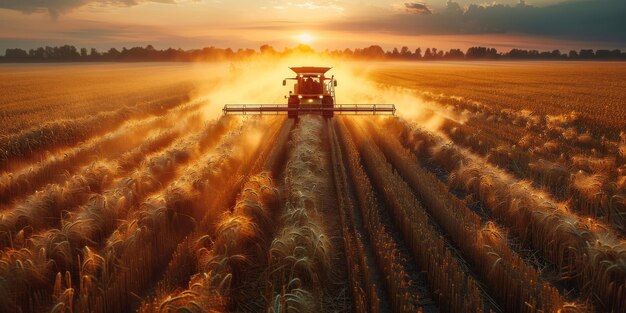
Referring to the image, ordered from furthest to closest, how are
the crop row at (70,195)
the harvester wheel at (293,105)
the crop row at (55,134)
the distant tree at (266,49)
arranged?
1. the distant tree at (266,49)
2. the harvester wheel at (293,105)
3. the crop row at (55,134)
4. the crop row at (70,195)

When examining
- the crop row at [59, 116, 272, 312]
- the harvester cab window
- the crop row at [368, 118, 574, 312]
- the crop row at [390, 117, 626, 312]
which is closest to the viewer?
the crop row at [368, 118, 574, 312]

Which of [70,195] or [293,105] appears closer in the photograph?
[70,195]

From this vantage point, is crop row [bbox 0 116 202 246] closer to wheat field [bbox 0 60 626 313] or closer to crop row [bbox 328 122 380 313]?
wheat field [bbox 0 60 626 313]

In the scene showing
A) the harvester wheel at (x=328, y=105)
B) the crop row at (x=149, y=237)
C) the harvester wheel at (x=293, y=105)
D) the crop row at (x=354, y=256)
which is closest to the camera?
the crop row at (x=354, y=256)

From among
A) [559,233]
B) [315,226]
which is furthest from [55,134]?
[559,233]

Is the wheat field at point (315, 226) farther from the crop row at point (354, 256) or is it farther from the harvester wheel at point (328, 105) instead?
the harvester wheel at point (328, 105)

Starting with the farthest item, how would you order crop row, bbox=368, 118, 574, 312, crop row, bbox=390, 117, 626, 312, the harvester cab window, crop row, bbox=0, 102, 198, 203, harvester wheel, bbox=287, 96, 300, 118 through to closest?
the harvester cab window
harvester wheel, bbox=287, 96, 300, 118
crop row, bbox=0, 102, 198, 203
crop row, bbox=390, 117, 626, 312
crop row, bbox=368, 118, 574, 312

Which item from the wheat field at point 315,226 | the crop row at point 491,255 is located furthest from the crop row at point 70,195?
the crop row at point 491,255

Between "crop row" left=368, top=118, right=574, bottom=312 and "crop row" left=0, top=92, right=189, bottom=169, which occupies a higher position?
"crop row" left=0, top=92, right=189, bottom=169

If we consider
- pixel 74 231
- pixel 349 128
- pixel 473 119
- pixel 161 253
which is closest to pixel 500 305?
pixel 161 253

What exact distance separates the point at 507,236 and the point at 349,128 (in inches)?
422

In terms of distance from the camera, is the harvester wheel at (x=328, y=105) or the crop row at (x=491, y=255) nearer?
the crop row at (x=491, y=255)

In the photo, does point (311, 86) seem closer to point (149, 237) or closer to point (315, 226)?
point (315, 226)

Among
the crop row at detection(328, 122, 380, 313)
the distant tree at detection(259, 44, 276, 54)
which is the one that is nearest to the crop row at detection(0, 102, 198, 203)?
the crop row at detection(328, 122, 380, 313)
